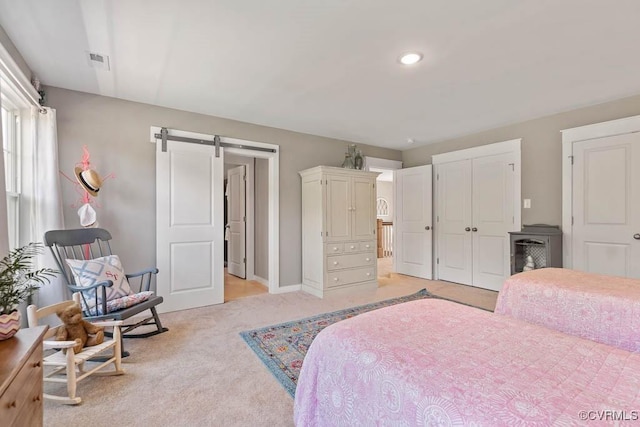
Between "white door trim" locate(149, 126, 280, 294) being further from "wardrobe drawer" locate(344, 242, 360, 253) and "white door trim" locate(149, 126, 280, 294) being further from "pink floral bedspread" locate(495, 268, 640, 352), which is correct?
Result: "pink floral bedspread" locate(495, 268, 640, 352)

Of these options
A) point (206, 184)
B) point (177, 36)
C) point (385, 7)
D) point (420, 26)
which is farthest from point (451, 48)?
point (206, 184)

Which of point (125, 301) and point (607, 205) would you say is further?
point (607, 205)

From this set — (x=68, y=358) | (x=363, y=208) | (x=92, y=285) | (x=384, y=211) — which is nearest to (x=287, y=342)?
(x=68, y=358)

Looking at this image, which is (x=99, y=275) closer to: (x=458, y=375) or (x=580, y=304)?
(x=458, y=375)

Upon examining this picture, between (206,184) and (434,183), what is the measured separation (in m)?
3.58

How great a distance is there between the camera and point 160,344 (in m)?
2.53

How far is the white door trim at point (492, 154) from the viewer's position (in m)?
3.98

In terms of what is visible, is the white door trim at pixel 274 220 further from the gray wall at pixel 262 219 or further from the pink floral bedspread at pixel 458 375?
the pink floral bedspread at pixel 458 375

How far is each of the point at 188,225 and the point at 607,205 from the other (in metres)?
4.73

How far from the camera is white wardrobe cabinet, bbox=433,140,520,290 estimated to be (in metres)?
4.09

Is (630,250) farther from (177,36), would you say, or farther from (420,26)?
(177,36)

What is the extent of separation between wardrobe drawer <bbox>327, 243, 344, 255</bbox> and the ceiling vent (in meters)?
2.96

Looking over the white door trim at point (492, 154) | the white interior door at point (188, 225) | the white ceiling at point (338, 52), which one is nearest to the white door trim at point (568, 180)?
the white ceiling at point (338, 52)

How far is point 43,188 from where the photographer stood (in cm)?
254
